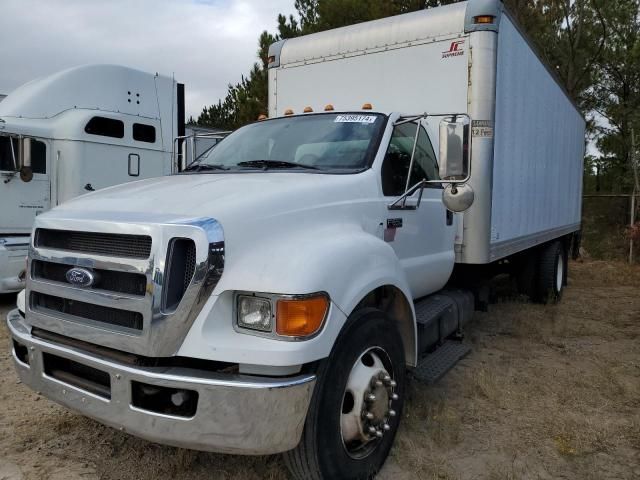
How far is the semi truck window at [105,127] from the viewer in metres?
7.92

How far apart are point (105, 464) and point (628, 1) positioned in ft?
76.5

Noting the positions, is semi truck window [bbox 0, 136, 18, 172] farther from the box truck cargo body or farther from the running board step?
the running board step

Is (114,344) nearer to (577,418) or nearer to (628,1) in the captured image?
(577,418)

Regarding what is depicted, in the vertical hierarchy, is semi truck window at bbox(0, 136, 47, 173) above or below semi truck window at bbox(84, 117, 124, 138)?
below

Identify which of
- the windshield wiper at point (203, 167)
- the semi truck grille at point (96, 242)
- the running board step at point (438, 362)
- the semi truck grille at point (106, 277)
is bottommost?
the running board step at point (438, 362)

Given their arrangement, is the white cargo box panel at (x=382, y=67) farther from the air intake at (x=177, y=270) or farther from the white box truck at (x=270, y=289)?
the air intake at (x=177, y=270)

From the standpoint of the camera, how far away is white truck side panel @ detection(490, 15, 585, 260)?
5020 mm

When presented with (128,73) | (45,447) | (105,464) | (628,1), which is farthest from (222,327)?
(628,1)

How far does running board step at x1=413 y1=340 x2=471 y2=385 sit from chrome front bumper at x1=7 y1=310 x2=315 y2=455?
5.05 feet

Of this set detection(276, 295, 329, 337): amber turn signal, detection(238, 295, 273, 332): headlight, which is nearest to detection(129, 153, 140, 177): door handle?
detection(238, 295, 273, 332): headlight

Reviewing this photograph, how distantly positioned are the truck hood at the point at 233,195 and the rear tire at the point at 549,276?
520 cm

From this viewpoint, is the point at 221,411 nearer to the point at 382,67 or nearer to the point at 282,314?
the point at 282,314

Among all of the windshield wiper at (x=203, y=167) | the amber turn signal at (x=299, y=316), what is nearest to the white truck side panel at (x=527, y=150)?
the windshield wiper at (x=203, y=167)

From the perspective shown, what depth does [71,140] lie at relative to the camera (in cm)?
775
